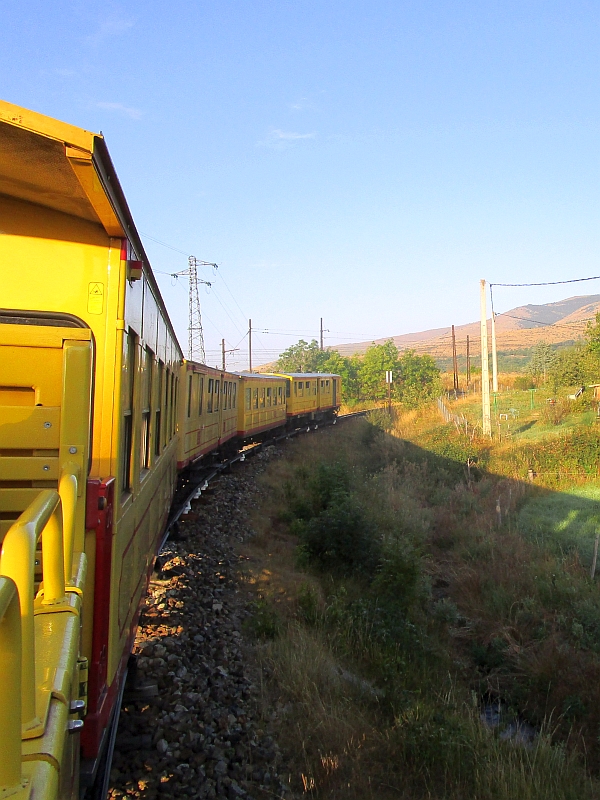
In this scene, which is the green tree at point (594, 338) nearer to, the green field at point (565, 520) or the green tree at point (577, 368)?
the green tree at point (577, 368)

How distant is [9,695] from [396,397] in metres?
44.2

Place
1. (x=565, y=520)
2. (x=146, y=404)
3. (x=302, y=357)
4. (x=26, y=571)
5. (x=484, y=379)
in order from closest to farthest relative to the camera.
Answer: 1. (x=26, y=571)
2. (x=146, y=404)
3. (x=565, y=520)
4. (x=484, y=379)
5. (x=302, y=357)

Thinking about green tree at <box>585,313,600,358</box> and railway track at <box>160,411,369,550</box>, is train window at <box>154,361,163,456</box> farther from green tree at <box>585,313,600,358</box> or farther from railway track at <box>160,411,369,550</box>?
green tree at <box>585,313,600,358</box>

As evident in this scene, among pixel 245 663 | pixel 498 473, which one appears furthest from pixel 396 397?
pixel 245 663

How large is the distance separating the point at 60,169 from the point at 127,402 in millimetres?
1334

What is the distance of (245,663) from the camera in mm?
6070

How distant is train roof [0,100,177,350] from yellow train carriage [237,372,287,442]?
1600cm

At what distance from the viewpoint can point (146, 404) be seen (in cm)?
466

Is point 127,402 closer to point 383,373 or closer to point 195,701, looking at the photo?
point 195,701

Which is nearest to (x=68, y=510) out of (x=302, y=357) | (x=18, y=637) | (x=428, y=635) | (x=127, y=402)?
(x=18, y=637)

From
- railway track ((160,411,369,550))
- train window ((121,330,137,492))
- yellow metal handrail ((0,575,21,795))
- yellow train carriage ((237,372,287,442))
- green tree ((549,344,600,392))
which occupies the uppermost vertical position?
green tree ((549,344,600,392))

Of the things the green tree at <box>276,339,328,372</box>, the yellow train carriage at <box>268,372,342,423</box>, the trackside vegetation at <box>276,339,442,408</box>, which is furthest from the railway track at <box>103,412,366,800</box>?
the green tree at <box>276,339,328,372</box>

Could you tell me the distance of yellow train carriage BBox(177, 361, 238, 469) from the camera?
11180 mm

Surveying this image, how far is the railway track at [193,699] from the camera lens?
414 cm
